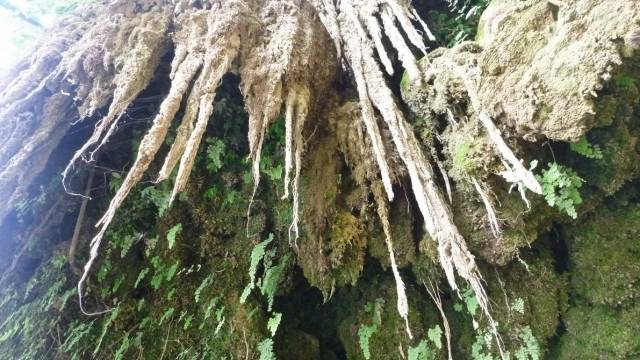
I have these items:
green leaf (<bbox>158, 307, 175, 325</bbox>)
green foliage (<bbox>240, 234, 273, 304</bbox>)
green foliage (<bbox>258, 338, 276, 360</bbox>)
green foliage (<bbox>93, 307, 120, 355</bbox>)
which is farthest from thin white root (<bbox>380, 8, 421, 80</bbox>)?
green foliage (<bbox>93, 307, 120, 355</bbox>)

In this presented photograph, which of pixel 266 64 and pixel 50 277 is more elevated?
pixel 266 64

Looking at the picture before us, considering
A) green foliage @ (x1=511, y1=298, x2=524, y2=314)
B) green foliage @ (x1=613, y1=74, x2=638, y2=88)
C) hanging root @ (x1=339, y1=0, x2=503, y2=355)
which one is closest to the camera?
hanging root @ (x1=339, y1=0, x2=503, y2=355)

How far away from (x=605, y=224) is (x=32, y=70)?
7115 millimetres

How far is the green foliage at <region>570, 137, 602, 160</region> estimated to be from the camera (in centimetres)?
287

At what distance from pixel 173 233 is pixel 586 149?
14.3 ft

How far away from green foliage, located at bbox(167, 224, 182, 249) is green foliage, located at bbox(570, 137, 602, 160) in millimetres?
4258

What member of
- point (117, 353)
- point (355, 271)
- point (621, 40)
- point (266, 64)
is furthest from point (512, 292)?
point (117, 353)

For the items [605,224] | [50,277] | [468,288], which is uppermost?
[605,224]

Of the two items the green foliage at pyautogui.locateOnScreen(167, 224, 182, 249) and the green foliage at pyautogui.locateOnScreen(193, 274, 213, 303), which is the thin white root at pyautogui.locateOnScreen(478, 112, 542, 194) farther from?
the green foliage at pyautogui.locateOnScreen(167, 224, 182, 249)

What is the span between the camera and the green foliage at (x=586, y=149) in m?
2.87

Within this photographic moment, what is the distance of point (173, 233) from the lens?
14.9 feet

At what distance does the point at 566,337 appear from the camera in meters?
3.37

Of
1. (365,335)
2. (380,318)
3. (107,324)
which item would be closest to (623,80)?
(380,318)

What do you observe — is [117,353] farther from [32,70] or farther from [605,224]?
[605,224]
